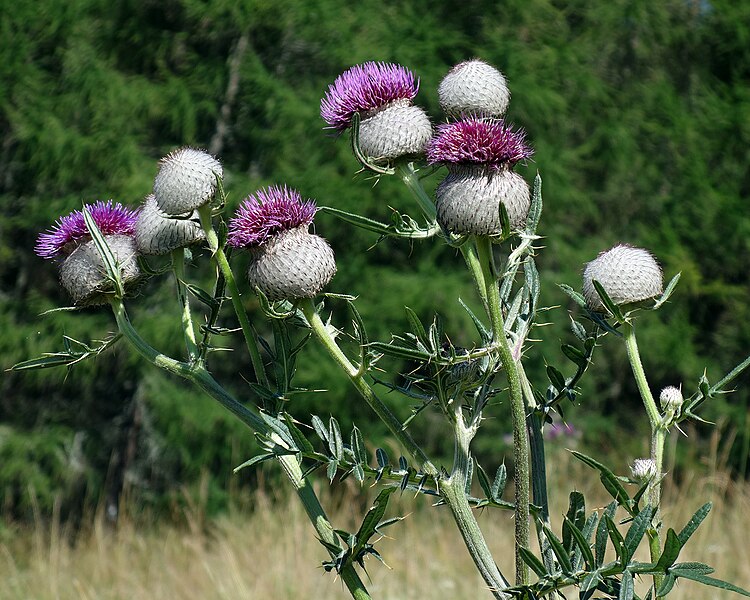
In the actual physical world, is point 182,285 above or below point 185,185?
below

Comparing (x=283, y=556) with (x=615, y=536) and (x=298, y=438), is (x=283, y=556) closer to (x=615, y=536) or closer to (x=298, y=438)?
(x=298, y=438)

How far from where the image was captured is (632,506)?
178cm

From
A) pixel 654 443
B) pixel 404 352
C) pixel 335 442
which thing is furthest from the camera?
pixel 654 443

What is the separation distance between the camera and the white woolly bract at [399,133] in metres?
2.19

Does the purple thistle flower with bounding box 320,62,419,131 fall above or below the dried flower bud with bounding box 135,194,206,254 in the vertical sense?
above

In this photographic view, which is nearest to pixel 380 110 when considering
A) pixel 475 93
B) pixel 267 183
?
pixel 475 93

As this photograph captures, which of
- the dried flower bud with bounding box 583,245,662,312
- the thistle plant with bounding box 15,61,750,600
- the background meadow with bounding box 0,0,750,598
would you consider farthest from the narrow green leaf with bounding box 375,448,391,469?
the background meadow with bounding box 0,0,750,598

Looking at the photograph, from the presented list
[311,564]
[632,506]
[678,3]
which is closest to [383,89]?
[632,506]

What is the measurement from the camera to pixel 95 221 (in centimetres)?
228

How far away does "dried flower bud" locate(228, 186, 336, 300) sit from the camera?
6.49ft

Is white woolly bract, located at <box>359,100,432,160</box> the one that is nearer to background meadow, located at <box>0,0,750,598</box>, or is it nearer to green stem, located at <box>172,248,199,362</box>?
green stem, located at <box>172,248,199,362</box>

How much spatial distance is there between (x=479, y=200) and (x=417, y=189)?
30 centimetres

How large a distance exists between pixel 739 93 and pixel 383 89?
925cm

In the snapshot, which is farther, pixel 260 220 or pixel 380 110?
A: pixel 380 110
